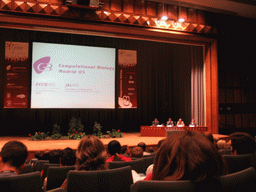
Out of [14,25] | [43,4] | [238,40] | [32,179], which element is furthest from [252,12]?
[32,179]

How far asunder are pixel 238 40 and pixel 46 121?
24.0 feet

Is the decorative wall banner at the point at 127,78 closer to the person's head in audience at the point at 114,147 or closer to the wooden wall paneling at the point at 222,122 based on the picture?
the wooden wall paneling at the point at 222,122

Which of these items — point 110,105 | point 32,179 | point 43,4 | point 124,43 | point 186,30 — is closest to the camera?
point 32,179

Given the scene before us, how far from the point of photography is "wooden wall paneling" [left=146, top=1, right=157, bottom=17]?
669cm

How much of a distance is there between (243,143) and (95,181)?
1483 millimetres

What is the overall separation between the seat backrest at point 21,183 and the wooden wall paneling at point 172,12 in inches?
257

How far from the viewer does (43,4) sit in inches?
225

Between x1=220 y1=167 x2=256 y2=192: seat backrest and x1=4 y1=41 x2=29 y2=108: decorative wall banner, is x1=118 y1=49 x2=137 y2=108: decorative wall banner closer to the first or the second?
x1=4 y1=41 x2=29 y2=108: decorative wall banner

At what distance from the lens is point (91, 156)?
165cm

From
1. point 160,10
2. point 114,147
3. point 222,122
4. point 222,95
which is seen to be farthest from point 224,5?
point 114,147

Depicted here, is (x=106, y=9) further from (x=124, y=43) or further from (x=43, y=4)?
(x=124, y=43)

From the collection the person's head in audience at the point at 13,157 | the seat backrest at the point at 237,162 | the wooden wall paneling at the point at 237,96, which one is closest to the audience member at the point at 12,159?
the person's head in audience at the point at 13,157

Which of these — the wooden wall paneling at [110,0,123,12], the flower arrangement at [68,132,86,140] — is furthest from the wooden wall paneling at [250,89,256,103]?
the flower arrangement at [68,132,86,140]

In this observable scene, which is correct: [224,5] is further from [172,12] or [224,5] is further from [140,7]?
[140,7]
